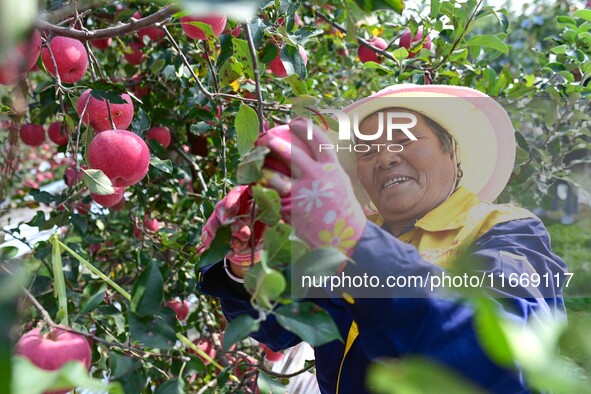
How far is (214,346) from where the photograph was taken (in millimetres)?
1775

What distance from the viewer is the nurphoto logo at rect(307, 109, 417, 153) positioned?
80 cm

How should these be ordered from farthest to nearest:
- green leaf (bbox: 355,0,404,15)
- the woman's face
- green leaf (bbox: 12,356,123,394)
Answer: the woman's face < green leaf (bbox: 355,0,404,15) < green leaf (bbox: 12,356,123,394)

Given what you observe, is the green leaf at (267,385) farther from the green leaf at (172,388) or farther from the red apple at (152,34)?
the red apple at (152,34)

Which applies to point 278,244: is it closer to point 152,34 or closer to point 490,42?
point 490,42

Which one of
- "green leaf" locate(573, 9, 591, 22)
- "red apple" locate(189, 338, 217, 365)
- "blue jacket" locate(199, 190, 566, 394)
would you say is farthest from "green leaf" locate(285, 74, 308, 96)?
"red apple" locate(189, 338, 217, 365)

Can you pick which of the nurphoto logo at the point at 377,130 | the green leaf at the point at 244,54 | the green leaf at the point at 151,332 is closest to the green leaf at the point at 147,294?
the green leaf at the point at 151,332

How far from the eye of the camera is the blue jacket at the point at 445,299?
0.75 metres

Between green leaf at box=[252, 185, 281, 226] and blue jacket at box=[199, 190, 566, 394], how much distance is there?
165mm

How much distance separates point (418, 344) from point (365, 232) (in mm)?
161

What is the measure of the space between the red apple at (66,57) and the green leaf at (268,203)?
0.65m

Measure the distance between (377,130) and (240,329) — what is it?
358 mm

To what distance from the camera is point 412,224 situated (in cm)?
87

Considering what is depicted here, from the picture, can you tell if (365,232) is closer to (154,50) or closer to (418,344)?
(418,344)

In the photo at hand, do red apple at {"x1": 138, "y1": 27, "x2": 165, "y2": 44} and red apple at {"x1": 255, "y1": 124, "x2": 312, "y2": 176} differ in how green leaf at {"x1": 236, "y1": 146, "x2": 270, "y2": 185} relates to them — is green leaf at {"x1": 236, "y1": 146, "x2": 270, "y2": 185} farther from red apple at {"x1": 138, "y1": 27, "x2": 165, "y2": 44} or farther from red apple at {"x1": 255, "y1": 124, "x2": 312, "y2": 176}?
red apple at {"x1": 138, "y1": 27, "x2": 165, "y2": 44}
